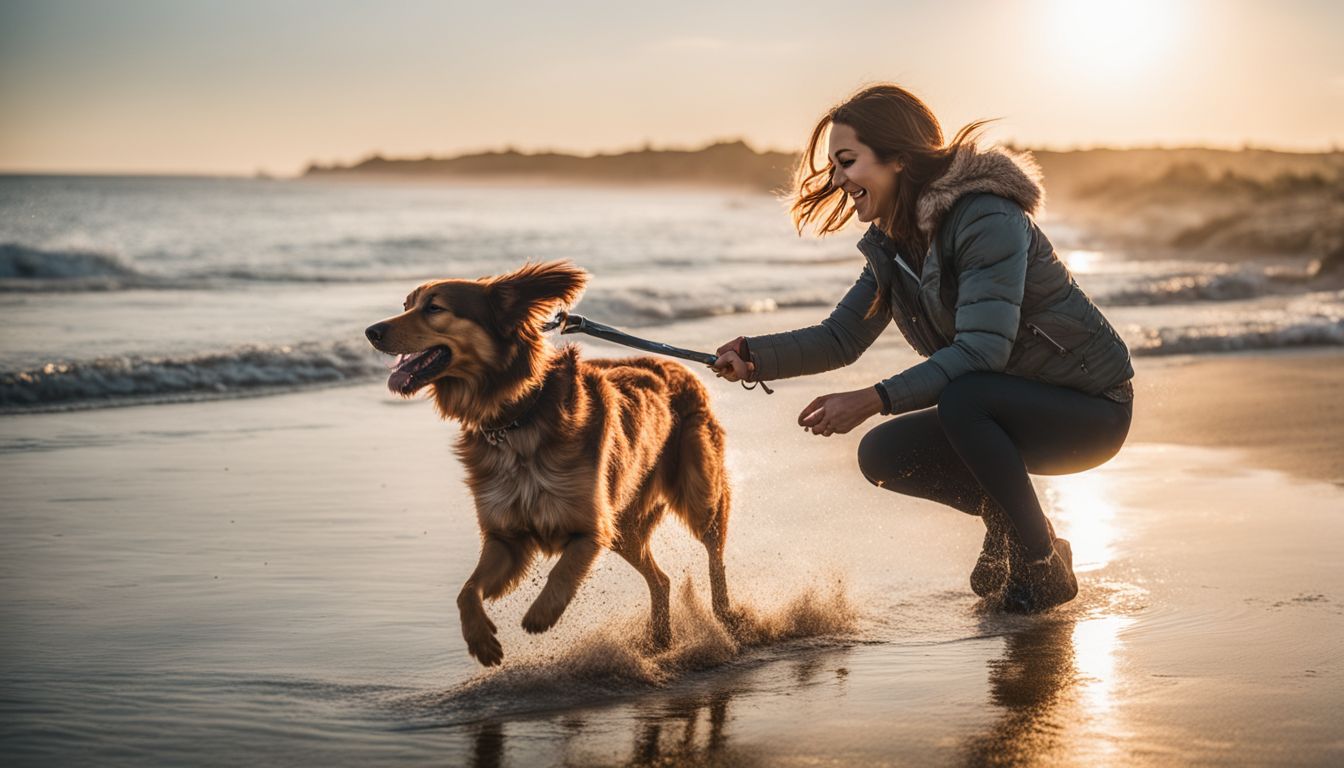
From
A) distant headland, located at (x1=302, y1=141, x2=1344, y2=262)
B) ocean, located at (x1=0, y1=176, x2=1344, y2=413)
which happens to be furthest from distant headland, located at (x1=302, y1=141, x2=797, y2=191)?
ocean, located at (x1=0, y1=176, x2=1344, y2=413)

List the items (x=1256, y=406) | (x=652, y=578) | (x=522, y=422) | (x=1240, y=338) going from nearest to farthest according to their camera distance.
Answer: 1. (x=522, y=422)
2. (x=652, y=578)
3. (x=1256, y=406)
4. (x=1240, y=338)

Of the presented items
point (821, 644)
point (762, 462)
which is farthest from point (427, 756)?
point (762, 462)

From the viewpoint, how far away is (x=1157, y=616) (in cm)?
475

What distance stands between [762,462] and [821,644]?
3011 millimetres

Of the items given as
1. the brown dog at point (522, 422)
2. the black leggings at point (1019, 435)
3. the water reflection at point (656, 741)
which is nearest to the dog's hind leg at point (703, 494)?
the brown dog at point (522, 422)

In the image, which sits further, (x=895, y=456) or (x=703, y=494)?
(x=703, y=494)

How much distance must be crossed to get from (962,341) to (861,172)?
0.69 metres

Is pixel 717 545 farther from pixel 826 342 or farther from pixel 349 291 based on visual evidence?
pixel 349 291

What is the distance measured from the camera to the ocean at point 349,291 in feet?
36.2

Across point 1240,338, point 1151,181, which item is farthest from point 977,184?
point 1151,181

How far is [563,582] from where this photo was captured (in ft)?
14.2

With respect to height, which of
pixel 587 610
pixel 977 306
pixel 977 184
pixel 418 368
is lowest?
pixel 587 610

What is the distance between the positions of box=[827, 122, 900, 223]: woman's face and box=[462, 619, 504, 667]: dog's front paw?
6.35 feet

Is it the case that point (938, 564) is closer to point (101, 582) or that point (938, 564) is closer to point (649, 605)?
point (649, 605)
